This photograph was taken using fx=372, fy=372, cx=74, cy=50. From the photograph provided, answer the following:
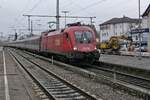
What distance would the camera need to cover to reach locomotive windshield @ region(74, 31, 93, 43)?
27.7m

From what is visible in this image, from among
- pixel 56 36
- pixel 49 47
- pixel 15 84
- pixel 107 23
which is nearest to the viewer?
pixel 15 84

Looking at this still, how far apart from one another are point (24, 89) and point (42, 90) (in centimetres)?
84

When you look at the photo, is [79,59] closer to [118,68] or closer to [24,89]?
[118,68]

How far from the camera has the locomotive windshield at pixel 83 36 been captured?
27.7 metres

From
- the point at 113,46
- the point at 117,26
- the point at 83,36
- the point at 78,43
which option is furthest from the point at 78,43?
the point at 117,26

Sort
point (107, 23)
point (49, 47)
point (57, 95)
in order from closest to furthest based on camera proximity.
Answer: point (57, 95) → point (49, 47) → point (107, 23)

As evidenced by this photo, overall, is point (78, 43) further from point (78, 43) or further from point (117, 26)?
point (117, 26)

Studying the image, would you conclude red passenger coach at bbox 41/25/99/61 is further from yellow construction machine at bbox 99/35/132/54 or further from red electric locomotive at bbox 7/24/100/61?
yellow construction machine at bbox 99/35/132/54

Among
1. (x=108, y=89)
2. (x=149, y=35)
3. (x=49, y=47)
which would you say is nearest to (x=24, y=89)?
(x=108, y=89)

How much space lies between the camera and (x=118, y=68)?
1004 inches

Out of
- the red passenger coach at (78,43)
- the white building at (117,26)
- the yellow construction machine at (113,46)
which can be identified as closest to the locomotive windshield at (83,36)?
the red passenger coach at (78,43)

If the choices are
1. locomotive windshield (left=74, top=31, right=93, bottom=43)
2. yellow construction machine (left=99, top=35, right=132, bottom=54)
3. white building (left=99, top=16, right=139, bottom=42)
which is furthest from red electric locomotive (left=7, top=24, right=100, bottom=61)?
white building (left=99, top=16, right=139, bottom=42)

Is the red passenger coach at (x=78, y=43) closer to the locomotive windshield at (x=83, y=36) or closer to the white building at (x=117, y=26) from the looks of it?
the locomotive windshield at (x=83, y=36)

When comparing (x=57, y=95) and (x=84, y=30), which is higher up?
(x=84, y=30)
